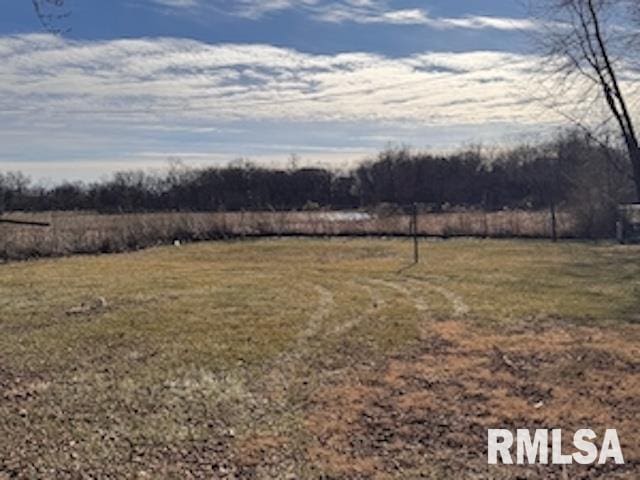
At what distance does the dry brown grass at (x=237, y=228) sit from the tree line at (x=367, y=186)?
18.9ft

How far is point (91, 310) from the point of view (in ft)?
35.7

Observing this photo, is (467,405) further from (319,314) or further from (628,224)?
(628,224)

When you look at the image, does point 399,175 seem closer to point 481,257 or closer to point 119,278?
point 481,257

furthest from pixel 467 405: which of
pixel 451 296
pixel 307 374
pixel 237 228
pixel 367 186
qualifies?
pixel 367 186

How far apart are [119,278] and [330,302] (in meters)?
6.07

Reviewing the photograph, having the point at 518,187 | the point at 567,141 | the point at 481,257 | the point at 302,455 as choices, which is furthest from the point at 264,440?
the point at 518,187

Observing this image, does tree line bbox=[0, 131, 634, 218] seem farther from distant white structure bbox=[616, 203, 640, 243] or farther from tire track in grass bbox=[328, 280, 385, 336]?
tire track in grass bbox=[328, 280, 385, 336]

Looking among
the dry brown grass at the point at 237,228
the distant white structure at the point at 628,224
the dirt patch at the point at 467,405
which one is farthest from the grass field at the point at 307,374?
the distant white structure at the point at 628,224

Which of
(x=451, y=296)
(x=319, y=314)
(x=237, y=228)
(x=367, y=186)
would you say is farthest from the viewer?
(x=367, y=186)

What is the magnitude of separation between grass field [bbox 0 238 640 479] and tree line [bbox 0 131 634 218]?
2175cm

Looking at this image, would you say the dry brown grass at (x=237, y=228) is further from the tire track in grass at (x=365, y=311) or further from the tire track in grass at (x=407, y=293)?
the tire track in grass at (x=407, y=293)

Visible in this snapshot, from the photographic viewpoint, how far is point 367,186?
199 feet

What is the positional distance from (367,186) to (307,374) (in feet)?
178

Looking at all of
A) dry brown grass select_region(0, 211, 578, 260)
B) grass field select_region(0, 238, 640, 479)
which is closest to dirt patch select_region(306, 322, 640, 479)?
grass field select_region(0, 238, 640, 479)
